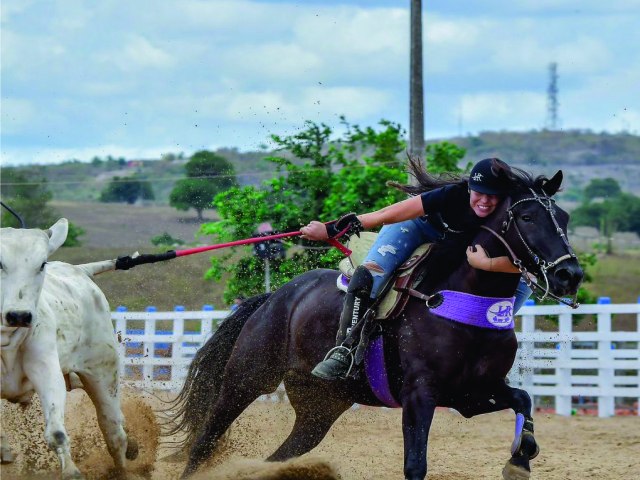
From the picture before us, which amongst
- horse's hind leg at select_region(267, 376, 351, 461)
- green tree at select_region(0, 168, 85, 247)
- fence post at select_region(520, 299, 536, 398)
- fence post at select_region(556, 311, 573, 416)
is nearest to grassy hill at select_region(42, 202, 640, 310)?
green tree at select_region(0, 168, 85, 247)

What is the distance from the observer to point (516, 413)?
20.0 ft

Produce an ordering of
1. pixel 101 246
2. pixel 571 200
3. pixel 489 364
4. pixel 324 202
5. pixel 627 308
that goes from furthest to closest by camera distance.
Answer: pixel 571 200
pixel 101 246
pixel 324 202
pixel 627 308
pixel 489 364

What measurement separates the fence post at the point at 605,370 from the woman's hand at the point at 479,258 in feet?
23.1

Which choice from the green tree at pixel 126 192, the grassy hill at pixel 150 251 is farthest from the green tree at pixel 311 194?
the green tree at pixel 126 192

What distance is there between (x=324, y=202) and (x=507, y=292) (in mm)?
8812

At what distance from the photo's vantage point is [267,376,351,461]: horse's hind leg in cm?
709

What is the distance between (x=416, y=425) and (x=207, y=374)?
207 centimetres

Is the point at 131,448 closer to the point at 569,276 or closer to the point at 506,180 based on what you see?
the point at 506,180

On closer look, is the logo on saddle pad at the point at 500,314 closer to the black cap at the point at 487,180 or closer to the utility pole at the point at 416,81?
the black cap at the point at 487,180

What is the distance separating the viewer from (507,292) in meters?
6.05

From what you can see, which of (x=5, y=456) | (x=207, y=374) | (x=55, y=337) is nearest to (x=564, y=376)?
(x=207, y=374)

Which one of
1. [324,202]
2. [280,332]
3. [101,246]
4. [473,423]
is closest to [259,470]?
[280,332]

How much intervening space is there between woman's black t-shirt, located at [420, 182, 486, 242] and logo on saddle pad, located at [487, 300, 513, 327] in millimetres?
448

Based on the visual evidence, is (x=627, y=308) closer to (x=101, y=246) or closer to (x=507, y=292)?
(x=507, y=292)
